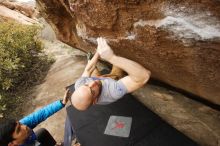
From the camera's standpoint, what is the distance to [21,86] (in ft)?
24.8

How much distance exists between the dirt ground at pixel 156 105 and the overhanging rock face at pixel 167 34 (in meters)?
0.71

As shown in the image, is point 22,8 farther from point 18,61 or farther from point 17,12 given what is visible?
point 18,61

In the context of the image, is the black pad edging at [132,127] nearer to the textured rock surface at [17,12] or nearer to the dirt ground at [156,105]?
the dirt ground at [156,105]

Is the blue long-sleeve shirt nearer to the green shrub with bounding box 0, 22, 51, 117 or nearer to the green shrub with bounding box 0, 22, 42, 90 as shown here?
the green shrub with bounding box 0, 22, 51, 117

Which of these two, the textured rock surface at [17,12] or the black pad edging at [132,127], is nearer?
the black pad edging at [132,127]

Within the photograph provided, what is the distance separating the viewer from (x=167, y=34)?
2.94 m

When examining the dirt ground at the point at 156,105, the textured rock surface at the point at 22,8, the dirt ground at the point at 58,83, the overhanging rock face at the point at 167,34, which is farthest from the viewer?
the textured rock surface at the point at 22,8

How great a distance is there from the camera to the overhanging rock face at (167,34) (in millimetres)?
2537

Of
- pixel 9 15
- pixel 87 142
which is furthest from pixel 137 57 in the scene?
pixel 9 15

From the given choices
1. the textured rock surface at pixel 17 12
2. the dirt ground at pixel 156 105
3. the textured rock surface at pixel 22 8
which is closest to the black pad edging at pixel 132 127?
the dirt ground at pixel 156 105

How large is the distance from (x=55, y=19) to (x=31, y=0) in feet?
19.8

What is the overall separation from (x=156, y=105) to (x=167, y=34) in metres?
2.34

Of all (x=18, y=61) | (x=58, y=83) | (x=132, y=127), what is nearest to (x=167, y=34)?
(x=132, y=127)

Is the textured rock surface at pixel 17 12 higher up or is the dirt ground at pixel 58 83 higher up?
the textured rock surface at pixel 17 12
